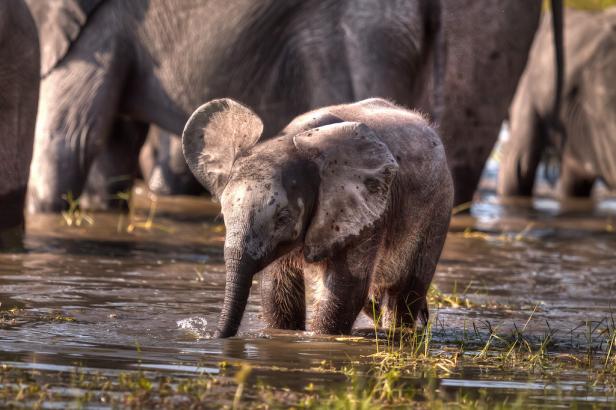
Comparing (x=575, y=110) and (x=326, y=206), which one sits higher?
(x=575, y=110)

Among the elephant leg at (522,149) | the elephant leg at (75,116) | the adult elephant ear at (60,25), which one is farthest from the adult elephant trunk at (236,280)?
the elephant leg at (522,149)

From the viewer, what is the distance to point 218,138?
17.7ft

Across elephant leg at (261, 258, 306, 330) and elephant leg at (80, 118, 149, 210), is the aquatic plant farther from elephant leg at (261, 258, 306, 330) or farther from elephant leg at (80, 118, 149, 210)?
elephant leg at (261, 258, 306, 330)

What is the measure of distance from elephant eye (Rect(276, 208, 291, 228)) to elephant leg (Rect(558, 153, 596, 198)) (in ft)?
40.0

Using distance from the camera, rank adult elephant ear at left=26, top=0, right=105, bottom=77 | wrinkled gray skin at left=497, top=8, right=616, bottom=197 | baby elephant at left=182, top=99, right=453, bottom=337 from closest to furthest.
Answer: baby elephant at left=182, top=99, right=453, bottom=337 < adult elephant ear at left=26, top=0, right=105, bottom=77 < wrinkled gray skin at left=497, top=8, right=616, bottom=197

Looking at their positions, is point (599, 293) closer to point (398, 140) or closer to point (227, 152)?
point (398, 140)

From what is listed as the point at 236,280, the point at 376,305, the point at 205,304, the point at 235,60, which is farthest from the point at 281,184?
the point at 235,60

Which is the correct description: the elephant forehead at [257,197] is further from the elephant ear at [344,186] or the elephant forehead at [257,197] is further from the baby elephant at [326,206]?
the elephant ear at [344,186]

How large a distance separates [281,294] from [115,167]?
5.36 m

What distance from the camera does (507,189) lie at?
16.7 m

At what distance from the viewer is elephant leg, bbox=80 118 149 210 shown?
420 inches

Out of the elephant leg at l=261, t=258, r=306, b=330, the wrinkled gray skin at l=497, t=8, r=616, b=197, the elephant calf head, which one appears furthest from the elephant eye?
the wrinkled gray skin at l=497, t=8, r=616, b=197

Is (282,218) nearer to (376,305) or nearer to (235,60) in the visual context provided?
(376,305)

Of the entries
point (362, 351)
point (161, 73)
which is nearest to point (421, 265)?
point (362, 351)
